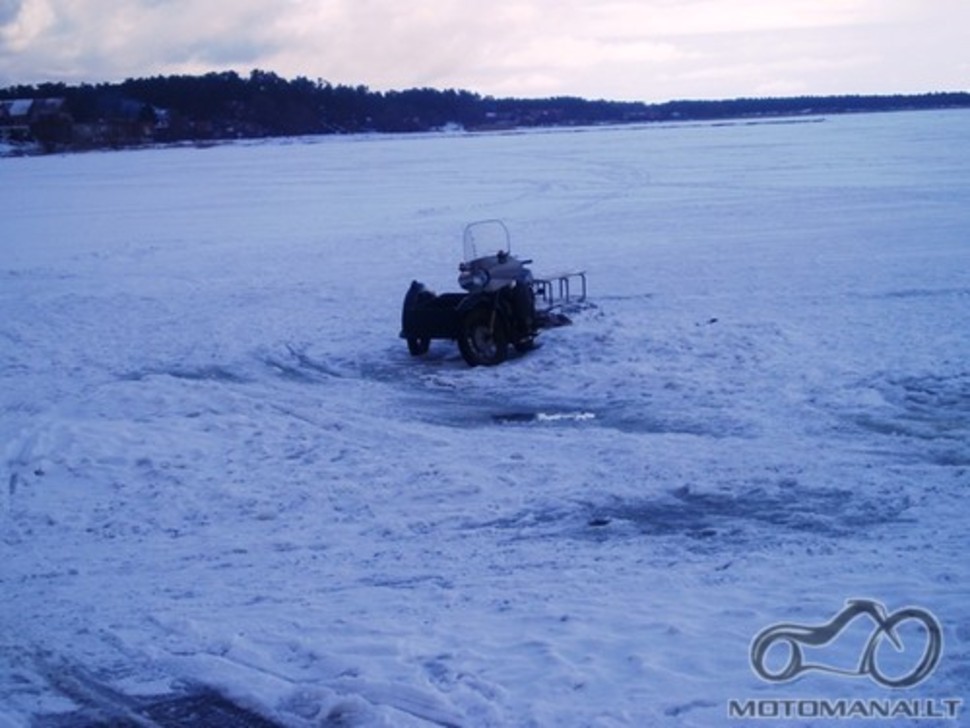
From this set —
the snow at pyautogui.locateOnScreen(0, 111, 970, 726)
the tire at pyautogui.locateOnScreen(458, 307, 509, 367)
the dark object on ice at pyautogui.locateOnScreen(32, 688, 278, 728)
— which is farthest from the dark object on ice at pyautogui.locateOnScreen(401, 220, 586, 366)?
the dark object on ice at pyautogui.locateOnScreen(32, 688, 278, 728)

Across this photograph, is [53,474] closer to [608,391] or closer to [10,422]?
[10,422]

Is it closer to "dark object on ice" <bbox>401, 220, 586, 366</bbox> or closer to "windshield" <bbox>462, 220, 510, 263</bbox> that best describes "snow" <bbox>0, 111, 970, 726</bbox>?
"dark object on ice" <bbox>401, 220, 586, 366</bbox>

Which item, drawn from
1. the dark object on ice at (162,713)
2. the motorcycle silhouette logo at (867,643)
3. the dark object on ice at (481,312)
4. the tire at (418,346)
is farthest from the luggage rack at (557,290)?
the dark object on ice at (162,713)

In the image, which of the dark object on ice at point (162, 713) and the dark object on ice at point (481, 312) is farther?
the dark object on ice at point (481, 312)

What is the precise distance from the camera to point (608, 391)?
10641mm

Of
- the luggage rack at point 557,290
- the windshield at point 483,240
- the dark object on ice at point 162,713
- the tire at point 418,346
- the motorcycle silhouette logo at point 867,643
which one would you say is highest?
the windshield at point 483,240

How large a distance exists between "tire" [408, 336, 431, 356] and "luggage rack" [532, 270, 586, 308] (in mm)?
1520

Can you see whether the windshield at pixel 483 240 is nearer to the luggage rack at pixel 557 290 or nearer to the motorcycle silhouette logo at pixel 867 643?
the luggage rack at pixel 557 290

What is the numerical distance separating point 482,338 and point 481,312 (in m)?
0.27

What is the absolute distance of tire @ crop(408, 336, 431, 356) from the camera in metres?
12.7

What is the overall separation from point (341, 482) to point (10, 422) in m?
3.80

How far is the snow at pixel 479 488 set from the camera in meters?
5.11

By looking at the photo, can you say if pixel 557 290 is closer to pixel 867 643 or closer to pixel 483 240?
pixel 483 240

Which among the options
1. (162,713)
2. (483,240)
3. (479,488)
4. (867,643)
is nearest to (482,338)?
(483,240)
